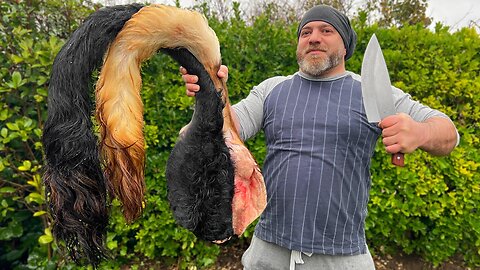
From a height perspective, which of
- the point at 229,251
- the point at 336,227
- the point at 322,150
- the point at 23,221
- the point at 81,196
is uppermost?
the point at 81,196

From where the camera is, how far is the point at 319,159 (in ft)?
6.40

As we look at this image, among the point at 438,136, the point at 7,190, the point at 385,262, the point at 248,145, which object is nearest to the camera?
the point at 438,136

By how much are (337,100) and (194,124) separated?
87 cm

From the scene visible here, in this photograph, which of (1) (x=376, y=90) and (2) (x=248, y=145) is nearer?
(1) (x=376, y=90)

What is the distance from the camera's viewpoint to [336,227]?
1938 millimetres

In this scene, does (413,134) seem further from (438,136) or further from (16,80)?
(16,80)

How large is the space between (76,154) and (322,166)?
1190 mm

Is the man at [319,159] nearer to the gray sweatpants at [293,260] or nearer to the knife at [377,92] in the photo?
the gray sweatpants at [293,260]

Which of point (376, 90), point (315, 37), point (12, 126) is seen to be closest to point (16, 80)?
point (12, 126)

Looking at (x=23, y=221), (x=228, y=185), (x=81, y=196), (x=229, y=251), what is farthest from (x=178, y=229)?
(x=81, y=196)

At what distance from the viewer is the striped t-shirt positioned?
1.94 metres

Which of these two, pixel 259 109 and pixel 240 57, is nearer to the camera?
pixel 259 109

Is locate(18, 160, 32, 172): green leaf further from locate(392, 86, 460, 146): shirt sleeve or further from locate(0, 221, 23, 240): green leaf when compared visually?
locate(392, 86, 460, 146): shirt sleeve

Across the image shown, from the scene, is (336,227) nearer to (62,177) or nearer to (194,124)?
(194,124)
